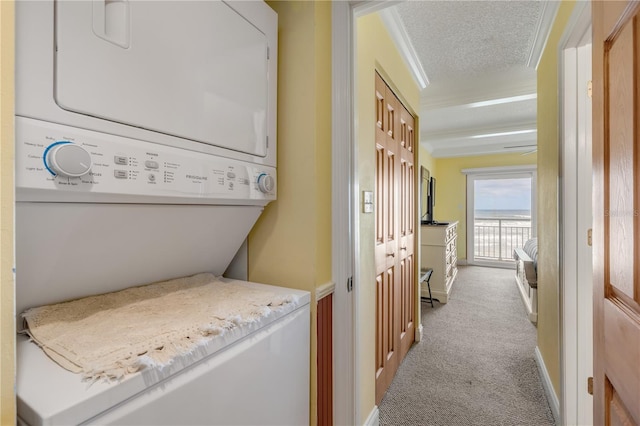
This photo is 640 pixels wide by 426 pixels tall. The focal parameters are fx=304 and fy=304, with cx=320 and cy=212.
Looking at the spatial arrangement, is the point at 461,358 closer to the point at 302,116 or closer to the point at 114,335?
→ the point at 302,116

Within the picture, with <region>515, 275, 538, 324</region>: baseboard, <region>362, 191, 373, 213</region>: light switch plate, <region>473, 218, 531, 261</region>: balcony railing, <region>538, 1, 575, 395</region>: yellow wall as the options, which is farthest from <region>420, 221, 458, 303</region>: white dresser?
<region>473, 218, 531, 261</region>: balcony railing

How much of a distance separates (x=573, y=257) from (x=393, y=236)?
1.04 m

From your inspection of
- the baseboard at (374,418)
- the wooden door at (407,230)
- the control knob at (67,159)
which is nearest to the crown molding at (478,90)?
the wooden door at (407,230)

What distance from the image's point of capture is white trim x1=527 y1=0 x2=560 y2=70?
1844 mm

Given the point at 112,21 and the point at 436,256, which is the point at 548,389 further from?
the point at 112,21

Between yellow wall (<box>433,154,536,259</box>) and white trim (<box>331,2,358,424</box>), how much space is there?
6340 millimetres

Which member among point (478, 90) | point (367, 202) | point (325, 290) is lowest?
point (325, 290)

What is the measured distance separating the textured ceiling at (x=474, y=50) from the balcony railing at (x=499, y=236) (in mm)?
3117

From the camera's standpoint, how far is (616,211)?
2.41 ft

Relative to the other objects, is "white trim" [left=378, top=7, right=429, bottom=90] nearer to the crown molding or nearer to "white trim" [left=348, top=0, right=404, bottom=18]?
the crown molding

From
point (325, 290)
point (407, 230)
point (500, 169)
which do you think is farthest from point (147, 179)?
point (500, 169)

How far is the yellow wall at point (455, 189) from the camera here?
675cm

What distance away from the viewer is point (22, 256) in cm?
62

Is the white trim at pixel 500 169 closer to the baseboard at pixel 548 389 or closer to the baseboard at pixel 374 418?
the baseboard at pixel 548 389
